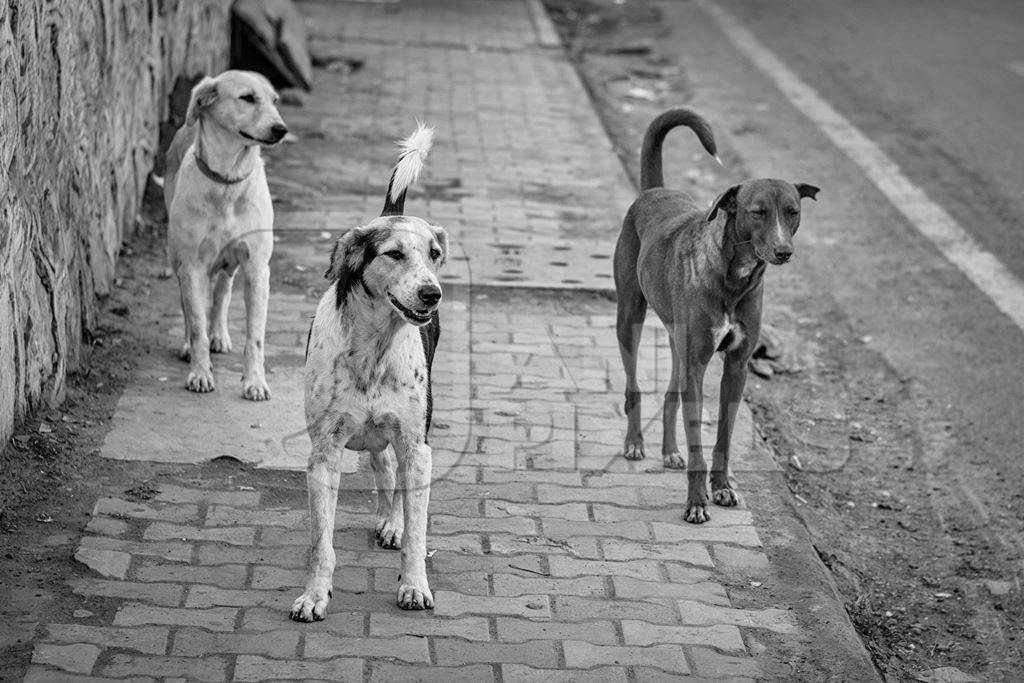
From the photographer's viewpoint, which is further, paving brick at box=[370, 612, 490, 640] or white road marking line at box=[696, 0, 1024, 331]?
white road marking line at box=[696, 0, 1024, 331]

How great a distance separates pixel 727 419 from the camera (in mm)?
5895

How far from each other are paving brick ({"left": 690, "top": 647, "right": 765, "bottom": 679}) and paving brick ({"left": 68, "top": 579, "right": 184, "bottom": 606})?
1.89 meters

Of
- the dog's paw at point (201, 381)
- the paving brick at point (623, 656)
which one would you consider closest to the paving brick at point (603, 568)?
the paving brick at point (623, 656)

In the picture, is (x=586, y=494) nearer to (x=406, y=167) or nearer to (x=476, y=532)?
(x=476, y=532)

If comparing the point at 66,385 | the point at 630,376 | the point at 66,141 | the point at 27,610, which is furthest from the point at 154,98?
the point at 27,610

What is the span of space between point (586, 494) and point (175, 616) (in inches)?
79.3

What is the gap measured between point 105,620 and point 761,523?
281 centimetres

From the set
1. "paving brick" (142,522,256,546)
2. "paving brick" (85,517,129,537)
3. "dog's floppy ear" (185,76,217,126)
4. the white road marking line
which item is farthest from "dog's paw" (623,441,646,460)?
the white road marking line

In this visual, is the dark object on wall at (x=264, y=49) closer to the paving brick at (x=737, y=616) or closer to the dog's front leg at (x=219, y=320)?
the dog's front leg at (x=219, y=320)

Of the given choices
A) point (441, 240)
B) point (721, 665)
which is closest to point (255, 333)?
point (441, 240)

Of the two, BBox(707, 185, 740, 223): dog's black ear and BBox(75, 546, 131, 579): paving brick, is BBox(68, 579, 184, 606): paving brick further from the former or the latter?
BBox(707, 185, 740, 223): dog's black ear

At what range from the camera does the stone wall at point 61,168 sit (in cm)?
563

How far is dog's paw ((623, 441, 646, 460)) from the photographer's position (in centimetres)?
630

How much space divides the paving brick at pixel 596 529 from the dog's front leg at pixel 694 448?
24cm
